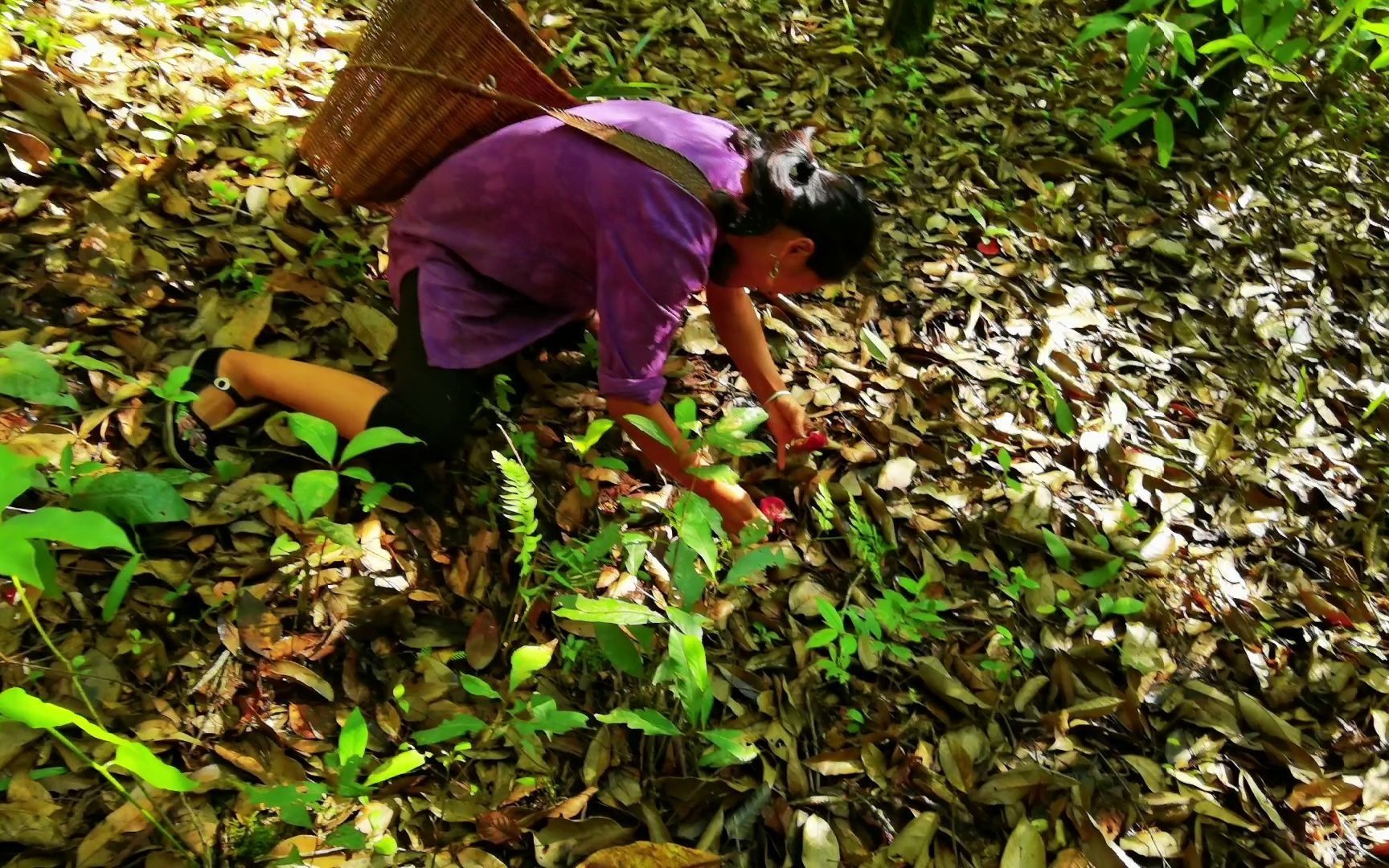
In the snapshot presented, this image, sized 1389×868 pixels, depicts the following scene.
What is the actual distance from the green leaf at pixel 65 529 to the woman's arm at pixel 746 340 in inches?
56.2

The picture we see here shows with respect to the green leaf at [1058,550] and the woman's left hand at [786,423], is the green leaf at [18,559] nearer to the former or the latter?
the woman's left hand at [786,423]

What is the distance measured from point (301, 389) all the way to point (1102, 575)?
76.7 inches

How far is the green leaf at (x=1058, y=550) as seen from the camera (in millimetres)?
2154

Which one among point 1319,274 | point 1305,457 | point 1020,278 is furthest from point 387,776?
point 1319,274

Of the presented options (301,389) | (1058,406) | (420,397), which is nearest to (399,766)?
(420,397)

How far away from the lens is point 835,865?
5.19 feet

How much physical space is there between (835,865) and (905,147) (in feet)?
8.20

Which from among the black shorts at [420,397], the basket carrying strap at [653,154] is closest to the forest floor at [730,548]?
the black shorts at [420,397]

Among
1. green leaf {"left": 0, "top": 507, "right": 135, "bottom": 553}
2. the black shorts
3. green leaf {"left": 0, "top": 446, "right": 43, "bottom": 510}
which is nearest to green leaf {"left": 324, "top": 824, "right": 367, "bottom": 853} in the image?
green leaf {"left": 0, "top": 507, "right": 135, "bottom": 553}

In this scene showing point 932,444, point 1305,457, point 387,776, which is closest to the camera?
point 387,776

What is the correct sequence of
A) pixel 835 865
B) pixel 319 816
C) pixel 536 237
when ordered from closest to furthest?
pixel 319 816, pixel 835 865, pixel 536 237

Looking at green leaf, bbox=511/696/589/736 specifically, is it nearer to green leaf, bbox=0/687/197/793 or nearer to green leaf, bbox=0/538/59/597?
green leaf, bbox=0/687/197/793

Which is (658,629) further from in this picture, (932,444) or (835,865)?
(932,444)

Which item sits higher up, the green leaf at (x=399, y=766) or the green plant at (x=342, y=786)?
the green leaf at (x=399, y=766)
